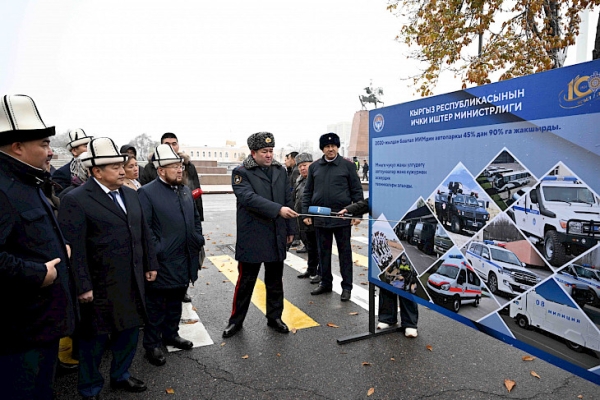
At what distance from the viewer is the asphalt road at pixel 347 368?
311cm

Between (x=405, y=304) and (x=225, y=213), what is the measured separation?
11.8 metres

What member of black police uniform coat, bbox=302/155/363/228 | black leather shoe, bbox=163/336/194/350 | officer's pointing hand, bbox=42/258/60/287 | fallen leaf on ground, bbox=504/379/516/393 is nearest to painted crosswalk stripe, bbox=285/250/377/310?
black police uniform coat, bbox=302/155/363/228

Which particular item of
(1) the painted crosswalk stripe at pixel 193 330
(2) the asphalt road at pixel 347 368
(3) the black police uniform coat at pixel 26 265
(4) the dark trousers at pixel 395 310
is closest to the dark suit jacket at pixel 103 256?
(3) the black police uniform coat at pixel 26 265

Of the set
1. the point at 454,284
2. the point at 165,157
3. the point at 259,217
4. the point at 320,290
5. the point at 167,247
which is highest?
the point at 165,157

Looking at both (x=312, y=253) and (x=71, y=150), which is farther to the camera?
(x=312, y=253)

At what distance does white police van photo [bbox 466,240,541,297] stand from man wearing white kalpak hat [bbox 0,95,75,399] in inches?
110

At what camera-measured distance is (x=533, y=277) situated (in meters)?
2.47

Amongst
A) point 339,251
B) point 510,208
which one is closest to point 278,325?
point 339,251

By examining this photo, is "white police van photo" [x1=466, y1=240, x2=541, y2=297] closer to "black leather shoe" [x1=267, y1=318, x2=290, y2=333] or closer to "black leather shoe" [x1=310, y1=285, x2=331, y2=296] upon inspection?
"black leather shoe" [x1=267, y1=318, x2=290, y2=333]

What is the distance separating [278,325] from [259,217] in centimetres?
127

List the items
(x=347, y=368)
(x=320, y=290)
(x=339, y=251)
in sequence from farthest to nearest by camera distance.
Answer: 1. (x=320, y=290)
2. (x=339, y=251)
3. (x=347, y=368)

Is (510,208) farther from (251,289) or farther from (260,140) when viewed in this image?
(251,289)

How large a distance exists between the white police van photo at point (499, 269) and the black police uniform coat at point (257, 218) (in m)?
1.96

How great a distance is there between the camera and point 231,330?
13.9 feet
